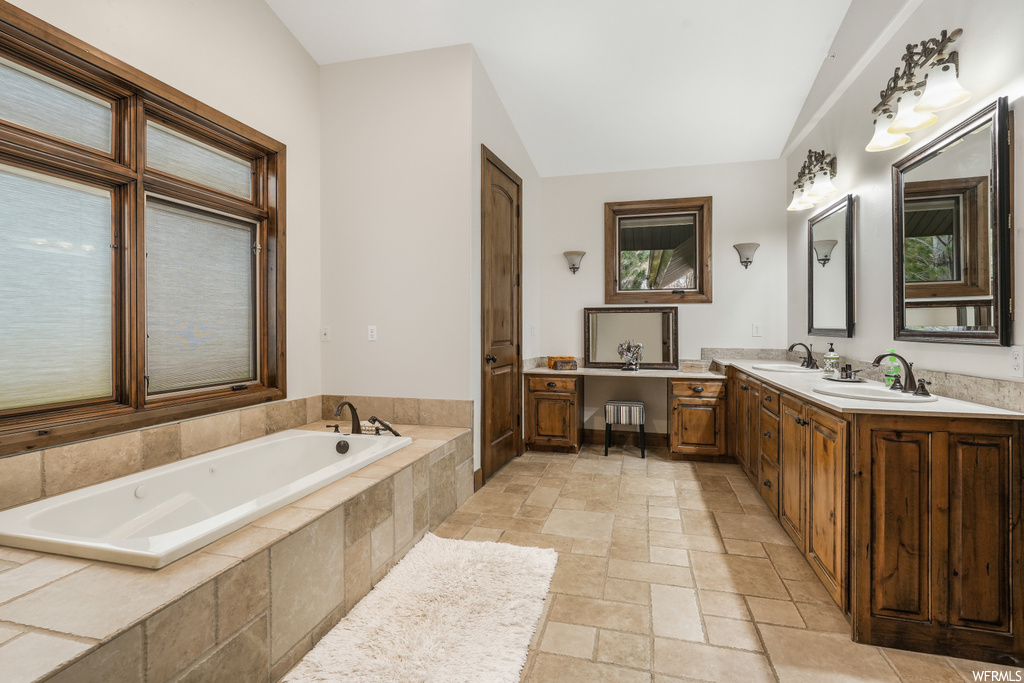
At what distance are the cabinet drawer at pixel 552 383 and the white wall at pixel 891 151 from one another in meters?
1.97

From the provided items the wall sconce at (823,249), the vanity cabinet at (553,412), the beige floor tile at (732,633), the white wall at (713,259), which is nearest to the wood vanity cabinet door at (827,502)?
the beige floor tile at (732,633)

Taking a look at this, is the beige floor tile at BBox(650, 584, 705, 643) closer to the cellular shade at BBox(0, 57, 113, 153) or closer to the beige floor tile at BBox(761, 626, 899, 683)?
the beige floor tile at BBox(761, 626, 899, 683)

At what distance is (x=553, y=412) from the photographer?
14.1ft

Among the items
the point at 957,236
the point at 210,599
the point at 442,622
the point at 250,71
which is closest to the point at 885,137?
the point at 957,236

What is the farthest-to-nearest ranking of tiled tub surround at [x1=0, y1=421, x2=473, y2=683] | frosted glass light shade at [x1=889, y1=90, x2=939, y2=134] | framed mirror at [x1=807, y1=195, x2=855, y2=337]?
framed mirror at [x1=807, y1=195, x2=855, y2=337]
frosted glass light shade at [x1=889, y1=90, x2=939, y2=134]
tiled tub surround at [x1=0, y1=421, x2=473, y2=683]

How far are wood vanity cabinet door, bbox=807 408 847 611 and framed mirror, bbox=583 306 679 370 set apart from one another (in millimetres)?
2467

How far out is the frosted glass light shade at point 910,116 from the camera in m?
2.04

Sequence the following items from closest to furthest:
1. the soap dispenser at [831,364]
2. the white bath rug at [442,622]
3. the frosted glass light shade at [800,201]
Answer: the white bath rug at [442,622] → the soap dispenser at [831,364] → the frosted glass light shade at [800,201]

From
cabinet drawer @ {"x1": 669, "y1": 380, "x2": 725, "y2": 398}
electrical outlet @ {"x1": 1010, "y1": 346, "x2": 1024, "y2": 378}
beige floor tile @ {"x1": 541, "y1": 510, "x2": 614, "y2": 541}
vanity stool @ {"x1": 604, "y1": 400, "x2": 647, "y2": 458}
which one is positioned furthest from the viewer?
vanity stool @ {"x1": 604, "y1": 400, "x2": 647, "y2": 458}

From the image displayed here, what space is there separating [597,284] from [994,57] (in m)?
3.19

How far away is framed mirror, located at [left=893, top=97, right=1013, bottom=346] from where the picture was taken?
1778 millimetres

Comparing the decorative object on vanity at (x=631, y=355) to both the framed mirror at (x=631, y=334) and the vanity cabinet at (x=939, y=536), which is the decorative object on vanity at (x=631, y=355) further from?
the vanity cabinet at (x=939, y=536)

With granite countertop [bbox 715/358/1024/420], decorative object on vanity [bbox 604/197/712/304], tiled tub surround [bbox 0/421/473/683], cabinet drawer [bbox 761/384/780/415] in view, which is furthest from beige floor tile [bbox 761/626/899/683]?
decorative object on vanity [bbox 604/197/712/304]

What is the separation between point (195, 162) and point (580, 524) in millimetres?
2946
